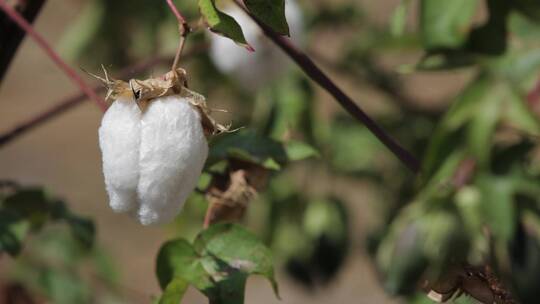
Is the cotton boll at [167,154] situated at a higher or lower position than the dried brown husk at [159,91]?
lower

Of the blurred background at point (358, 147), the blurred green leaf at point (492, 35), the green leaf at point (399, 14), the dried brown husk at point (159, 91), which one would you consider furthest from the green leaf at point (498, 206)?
the dried brown husk at point (159, 91)

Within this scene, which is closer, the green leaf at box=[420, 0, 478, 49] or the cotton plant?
the cotton plant

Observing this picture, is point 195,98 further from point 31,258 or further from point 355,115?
point 31,258

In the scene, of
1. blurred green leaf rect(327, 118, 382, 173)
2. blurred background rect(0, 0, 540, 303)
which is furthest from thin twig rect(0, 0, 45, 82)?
blurred green leaf rect(327, 118, 382, 173)

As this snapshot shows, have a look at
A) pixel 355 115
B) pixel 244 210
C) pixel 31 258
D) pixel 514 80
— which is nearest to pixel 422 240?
pixel 514 80

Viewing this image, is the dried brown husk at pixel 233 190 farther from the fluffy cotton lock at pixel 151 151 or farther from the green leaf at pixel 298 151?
the fluffy cotton lock at pixel 151 151

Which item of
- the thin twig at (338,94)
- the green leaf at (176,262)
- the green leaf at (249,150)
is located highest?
the thin twig at (338,94)

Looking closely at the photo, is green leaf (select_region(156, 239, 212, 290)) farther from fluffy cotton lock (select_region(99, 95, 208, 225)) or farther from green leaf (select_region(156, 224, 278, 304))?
fluffy cotton lock (select_region(99, 95, 208, 225))
